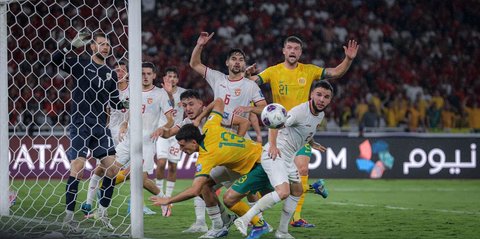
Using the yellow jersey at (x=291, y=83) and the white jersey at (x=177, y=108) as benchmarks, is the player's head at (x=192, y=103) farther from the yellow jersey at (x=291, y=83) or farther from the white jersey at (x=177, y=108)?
the white jersey at (x=177, y=108)

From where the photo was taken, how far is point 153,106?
10789 millimetres

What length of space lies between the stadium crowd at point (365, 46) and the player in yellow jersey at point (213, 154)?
10.8m

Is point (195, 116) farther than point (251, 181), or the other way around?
A: point (195, 116)

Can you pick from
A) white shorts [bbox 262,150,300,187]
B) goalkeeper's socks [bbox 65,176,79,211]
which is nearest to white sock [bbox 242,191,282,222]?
white shorts [bbox 262,150,300,187]

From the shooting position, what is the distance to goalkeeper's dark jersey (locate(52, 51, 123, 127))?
30.1ft

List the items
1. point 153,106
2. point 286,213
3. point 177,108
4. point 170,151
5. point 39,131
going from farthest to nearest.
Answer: point 39,131, point 170,151, point 177,108, point 153,106, point 286,213

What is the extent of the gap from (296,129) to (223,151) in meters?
0.88

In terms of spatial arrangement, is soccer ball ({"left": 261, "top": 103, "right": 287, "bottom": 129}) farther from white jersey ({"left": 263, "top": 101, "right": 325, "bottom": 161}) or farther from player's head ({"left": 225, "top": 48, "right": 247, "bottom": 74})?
player's head ({"left": 225, "top": 48, "right": 247, "bottom": 74})

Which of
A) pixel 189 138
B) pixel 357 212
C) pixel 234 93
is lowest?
pixel 357 212

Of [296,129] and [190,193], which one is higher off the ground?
[296,129]

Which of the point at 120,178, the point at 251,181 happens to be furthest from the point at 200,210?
the point at 120,178

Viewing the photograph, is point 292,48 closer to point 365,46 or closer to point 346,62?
point 346,62

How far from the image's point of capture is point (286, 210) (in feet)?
26.2

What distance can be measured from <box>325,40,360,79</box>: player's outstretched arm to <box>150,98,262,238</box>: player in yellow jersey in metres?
1.48
